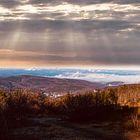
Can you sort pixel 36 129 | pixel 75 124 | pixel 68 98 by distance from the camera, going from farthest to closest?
pixel 68 98 → pixel 75 124 → pixel 36 129

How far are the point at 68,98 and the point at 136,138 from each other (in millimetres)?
24619

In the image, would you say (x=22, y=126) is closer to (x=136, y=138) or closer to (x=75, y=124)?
(x=75, y=124)

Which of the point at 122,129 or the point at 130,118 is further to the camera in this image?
the point at 130,118

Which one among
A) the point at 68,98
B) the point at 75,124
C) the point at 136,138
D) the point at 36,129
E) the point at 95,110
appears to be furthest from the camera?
the point at 68,98

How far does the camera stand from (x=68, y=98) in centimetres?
6575

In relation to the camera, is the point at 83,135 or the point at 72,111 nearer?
the point at 83,135

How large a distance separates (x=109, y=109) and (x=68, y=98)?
7371 mm

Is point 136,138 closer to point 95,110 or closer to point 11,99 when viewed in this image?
point 95,110

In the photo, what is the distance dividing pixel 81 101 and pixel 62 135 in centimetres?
1873

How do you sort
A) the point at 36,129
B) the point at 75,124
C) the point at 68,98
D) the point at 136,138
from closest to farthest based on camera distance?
the point at 136,138 → the point at 36,129 → the point at 75,124 → the point at 68,98

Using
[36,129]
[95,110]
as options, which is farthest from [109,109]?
[36,129]

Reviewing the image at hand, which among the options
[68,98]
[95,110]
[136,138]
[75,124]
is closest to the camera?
[136,138]

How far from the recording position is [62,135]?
1673 inches

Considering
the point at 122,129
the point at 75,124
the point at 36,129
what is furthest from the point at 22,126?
the point at 122,129
